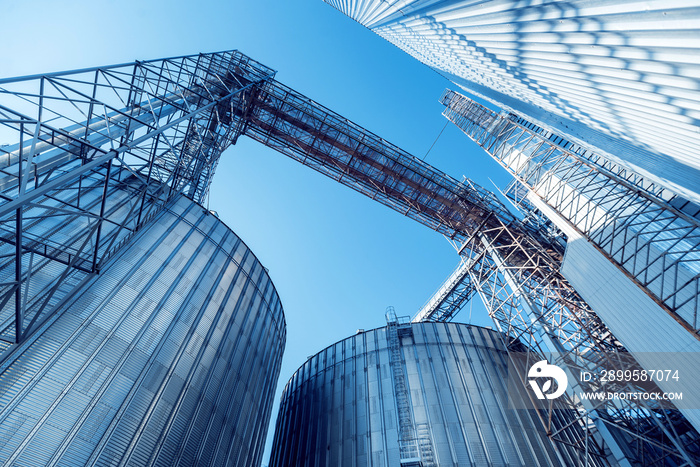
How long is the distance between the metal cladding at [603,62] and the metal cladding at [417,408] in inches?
493

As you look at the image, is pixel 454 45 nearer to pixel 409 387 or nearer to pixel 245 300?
pixel 245 300

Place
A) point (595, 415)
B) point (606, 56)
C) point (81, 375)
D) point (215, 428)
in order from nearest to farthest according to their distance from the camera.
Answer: point (606, 56) < point (81, 375) < point (215, 428) < point (595, 415)

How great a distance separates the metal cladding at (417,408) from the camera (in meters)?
15.3

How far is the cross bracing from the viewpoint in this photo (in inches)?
414

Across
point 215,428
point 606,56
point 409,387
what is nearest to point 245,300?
point 215,428

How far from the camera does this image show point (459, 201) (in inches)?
986

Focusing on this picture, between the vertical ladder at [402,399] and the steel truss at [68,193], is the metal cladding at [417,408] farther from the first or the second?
the steel truss at [68,193]

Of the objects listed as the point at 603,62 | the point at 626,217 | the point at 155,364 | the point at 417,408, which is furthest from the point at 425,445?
the point at 603,62

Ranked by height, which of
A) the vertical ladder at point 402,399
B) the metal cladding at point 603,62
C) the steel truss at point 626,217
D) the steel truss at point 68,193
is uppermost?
the metal cladding at point 603,62

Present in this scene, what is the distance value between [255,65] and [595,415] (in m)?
28.9

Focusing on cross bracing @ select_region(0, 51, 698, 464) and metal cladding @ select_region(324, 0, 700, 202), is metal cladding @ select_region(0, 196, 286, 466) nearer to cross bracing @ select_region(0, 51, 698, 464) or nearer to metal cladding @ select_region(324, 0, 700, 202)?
cross bracing @ select_region(0, 51, 698, 464)

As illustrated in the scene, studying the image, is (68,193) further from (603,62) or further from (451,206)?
(451,206)

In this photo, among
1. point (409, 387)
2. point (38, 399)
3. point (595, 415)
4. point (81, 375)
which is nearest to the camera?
point (38, 399)

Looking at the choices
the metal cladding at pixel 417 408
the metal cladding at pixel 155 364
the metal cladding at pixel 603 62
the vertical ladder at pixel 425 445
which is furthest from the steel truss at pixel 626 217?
the metal cladding at pixel 155 364
